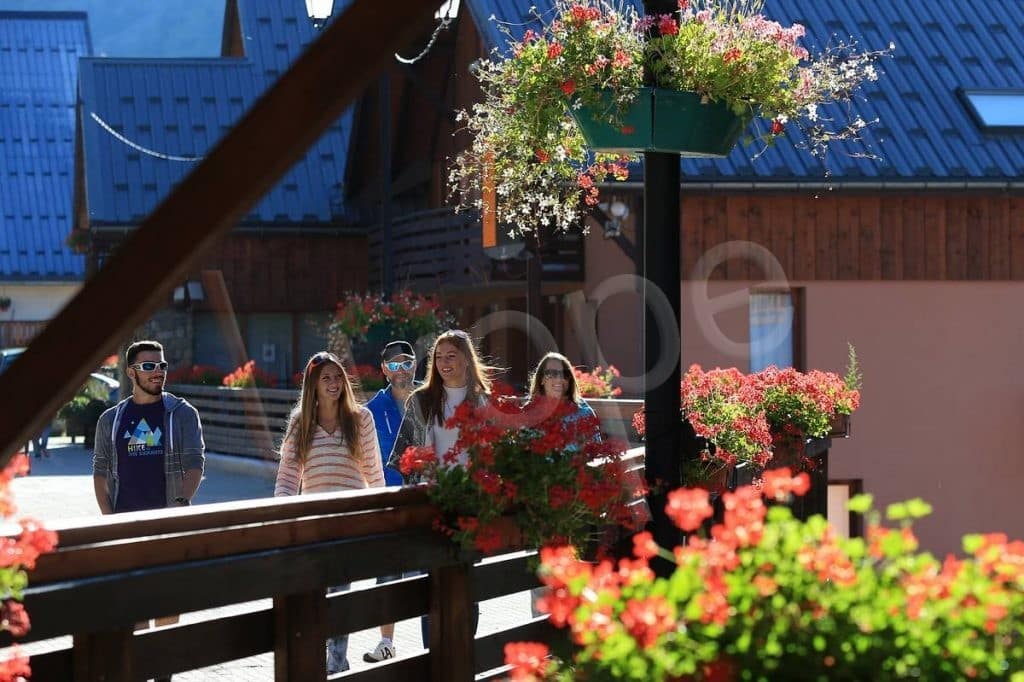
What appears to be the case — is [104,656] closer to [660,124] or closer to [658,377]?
[658,377]

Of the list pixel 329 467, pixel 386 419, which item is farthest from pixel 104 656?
pixel 386 419

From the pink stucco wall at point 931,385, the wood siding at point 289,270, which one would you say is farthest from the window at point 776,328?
the wood siding at point 289,270

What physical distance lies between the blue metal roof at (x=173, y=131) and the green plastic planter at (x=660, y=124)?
73.7 feet

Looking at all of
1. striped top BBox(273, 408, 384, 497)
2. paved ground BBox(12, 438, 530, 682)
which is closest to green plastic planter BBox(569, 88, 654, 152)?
paved ground BBox(12, 438, 530, 682)

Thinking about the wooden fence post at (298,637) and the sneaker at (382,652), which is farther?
the sneaker at (382,652)

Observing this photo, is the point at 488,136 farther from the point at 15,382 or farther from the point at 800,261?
the point at 800,261

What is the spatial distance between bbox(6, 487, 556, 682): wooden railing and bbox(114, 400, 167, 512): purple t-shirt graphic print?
8.57ft

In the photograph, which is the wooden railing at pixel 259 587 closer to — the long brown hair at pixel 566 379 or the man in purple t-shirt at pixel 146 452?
the man in purple t-shirt at pixel 146 452

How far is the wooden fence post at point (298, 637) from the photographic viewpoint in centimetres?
477

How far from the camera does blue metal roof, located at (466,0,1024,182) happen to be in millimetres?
22141

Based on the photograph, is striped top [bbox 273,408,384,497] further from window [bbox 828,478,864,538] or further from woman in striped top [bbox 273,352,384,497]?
window [bbox 828,478,864,538]

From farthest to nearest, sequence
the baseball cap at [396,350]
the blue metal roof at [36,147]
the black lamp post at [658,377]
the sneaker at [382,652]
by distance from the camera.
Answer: the blue metal roof at [36,147] < the baseball cap at [396,350] < the sneaker at [382,652] < the black lamp post at [658,377]

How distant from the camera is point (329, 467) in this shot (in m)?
8.00

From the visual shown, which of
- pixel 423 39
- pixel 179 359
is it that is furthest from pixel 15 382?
pixel 179 359
